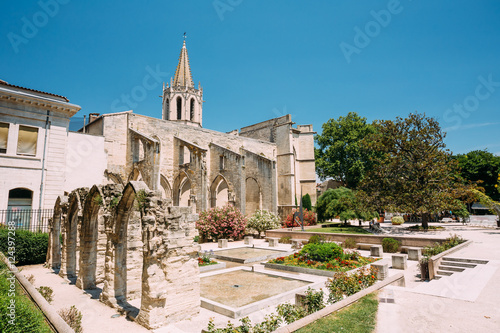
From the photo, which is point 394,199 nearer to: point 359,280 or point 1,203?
point 359,280

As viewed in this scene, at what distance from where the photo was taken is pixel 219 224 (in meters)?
18.4

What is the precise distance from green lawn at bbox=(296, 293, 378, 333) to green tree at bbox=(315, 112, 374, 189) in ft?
99.7

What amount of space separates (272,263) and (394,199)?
10811 mm

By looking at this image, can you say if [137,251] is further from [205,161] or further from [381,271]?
[205,161]

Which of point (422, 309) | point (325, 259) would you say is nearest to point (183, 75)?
point (325, 259)

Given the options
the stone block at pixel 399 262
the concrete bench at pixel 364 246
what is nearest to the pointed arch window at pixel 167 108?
the concrete bench at pixel 364 246

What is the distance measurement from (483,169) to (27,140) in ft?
154

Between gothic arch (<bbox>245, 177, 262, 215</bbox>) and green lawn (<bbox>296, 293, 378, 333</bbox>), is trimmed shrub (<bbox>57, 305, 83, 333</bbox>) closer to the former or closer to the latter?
green lawn (<bbox>296, 293, 378, 333</bbox>)

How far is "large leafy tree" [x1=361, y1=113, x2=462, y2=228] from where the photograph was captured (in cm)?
1697

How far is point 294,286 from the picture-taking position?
830 cm

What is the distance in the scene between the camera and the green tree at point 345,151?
34594mm

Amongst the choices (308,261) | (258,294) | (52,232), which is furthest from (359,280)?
(52,232)

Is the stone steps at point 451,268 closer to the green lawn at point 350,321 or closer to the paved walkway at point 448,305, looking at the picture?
the paved walkway at point 448,305

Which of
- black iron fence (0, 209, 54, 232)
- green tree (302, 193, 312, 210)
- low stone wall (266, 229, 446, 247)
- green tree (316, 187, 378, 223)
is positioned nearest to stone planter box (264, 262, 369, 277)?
low stone wall (266, 229, 446, 247)
